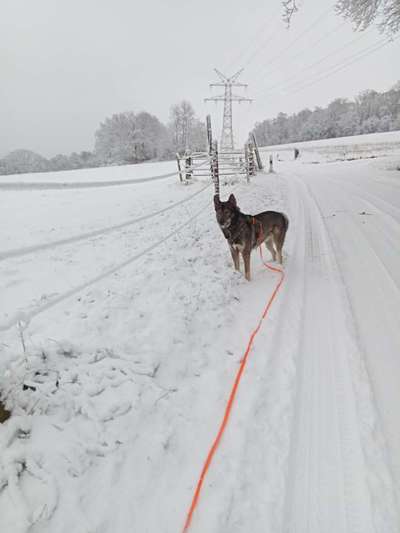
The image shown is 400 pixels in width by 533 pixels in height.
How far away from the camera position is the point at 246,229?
421 cm

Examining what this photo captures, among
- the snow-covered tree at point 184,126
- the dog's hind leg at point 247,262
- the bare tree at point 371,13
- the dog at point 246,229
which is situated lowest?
the dog's hind leg at point 247,262

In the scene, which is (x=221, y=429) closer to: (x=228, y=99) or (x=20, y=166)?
(x=20, y=166)

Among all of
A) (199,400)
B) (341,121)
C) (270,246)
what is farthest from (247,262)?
(341,121)

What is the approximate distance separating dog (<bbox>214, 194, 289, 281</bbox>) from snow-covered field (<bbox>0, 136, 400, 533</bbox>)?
431mm

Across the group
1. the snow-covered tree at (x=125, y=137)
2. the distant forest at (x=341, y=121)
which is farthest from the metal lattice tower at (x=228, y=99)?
the distant forest at (x=341, y=121)

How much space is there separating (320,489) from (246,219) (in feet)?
11.2

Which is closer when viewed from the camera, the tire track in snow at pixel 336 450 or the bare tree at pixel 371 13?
the tire track in snow at pixel 336 450

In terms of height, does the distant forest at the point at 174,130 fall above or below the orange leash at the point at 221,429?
above

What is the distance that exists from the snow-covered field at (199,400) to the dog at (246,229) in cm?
43

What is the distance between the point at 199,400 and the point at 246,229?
2.74m

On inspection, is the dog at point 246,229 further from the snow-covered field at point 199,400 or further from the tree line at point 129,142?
the tree line at point 129,142

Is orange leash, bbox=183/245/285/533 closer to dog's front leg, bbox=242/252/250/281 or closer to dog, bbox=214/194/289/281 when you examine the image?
dog's front leg, bbox=242/252/250/281

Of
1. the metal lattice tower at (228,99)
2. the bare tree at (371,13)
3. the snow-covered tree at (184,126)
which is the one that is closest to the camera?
the bare tree at (371,13)

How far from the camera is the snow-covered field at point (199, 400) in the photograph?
1.46 m
